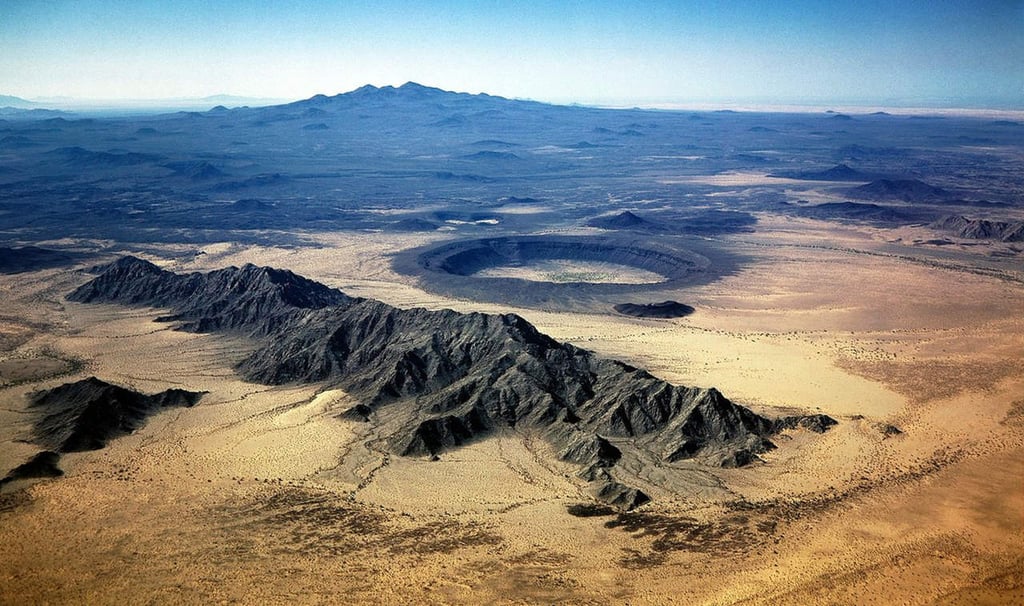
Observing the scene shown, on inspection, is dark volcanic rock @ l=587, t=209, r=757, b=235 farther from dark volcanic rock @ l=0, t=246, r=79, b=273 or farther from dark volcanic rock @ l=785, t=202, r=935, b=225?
dark volcanic rock @ l=0, t=246, r=79, b=273

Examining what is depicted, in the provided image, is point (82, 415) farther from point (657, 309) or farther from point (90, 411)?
point (657, 309)

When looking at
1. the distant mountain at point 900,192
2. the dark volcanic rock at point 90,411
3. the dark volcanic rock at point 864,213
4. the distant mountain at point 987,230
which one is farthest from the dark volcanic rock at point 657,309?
the distant mountain at point 900,192

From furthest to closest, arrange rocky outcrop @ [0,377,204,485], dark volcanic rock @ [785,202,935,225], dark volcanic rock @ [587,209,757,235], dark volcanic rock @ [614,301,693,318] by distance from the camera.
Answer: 1. dark volcanic rock @ [785,202,935,225]
2. dark volcanic rock @ [587,209,757,235]
3. dark volcanic rock @ [614,301,693,318]
4. rocky outcrop @ [0,377,204,485]

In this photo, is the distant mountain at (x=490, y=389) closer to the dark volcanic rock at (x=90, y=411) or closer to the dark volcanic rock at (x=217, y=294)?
the dark volcanic rock at (x=217, y=294)

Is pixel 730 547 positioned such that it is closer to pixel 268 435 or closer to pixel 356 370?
pixel 268 435

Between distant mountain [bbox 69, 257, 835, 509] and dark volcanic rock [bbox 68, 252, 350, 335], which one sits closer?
distant mountain [bbox 69, 257, 835, 509]

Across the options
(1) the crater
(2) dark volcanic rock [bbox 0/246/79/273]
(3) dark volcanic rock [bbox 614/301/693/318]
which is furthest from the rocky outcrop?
(2) dark volcanic rock [bbox 0/246/79/273]

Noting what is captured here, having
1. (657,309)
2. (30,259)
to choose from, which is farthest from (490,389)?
(30,259)
